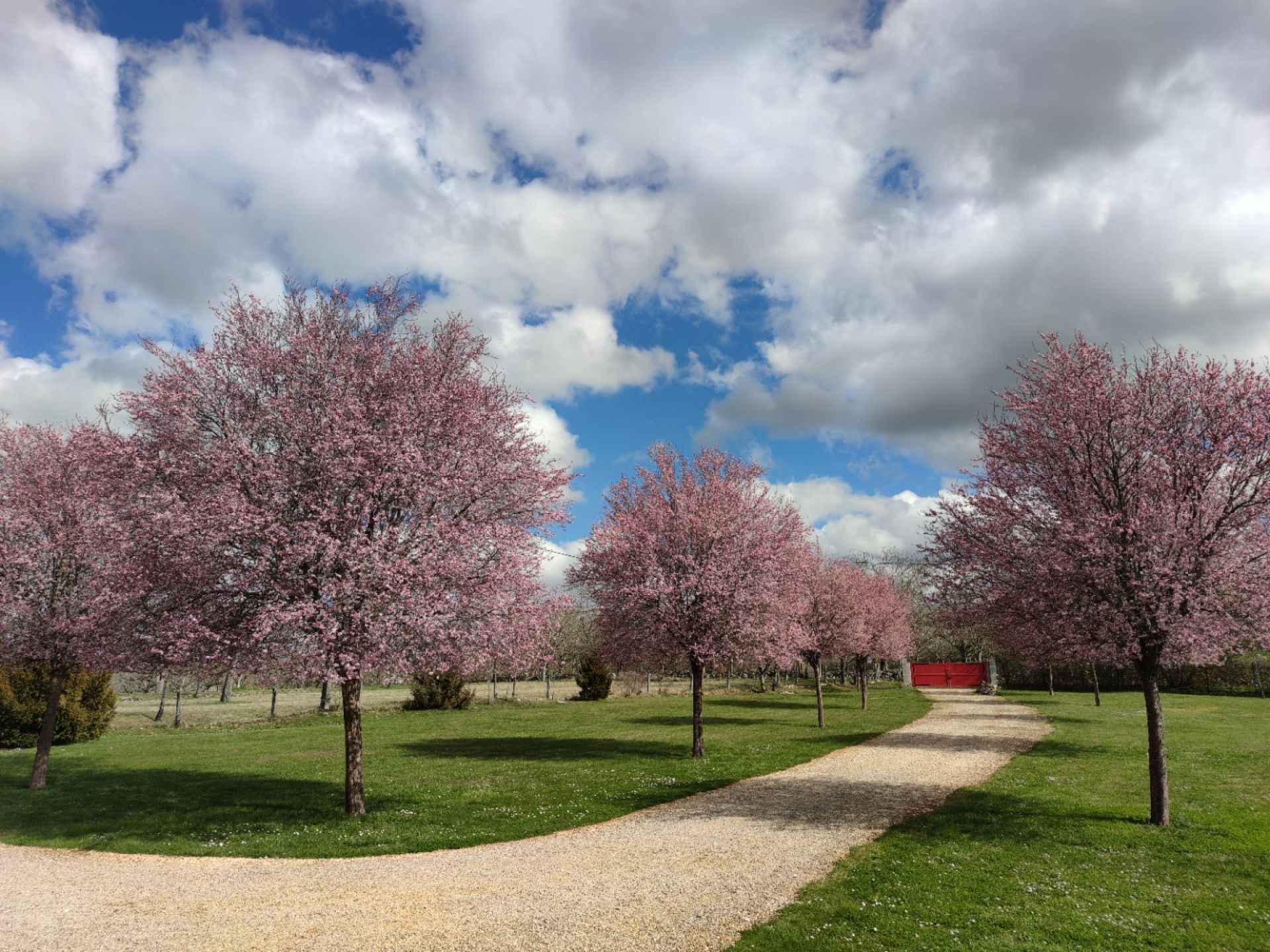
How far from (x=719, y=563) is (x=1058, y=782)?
1036 cm

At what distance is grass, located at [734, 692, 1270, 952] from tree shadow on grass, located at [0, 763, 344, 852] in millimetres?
11166

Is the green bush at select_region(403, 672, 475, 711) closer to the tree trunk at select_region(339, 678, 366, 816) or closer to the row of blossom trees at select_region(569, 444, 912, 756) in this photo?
the row of blossom trees at select_region(569, 444, 912, 756)

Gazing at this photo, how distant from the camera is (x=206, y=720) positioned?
40.9 meters

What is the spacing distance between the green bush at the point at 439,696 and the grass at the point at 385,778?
21.2 ft

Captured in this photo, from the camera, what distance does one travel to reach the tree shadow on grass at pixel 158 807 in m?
14.4

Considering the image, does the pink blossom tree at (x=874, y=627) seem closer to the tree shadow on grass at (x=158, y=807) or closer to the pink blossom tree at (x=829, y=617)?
the pink blossom tree at (x=829, y=617)

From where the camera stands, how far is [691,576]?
2158 cm

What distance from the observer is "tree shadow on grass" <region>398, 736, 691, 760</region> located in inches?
934

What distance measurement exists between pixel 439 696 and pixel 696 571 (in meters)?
28.6

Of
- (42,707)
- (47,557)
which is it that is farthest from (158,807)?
(42,707)

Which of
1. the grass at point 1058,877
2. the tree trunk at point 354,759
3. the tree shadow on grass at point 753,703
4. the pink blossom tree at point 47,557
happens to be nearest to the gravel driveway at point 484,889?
the grass at point 1058,877

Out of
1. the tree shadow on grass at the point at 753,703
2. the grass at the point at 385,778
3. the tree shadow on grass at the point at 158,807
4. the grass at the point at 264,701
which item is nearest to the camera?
the grass at the point at 385,778

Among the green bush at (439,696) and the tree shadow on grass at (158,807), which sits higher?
the tree shadow on grass at (158,807)

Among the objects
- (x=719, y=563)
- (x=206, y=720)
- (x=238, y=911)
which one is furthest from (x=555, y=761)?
(x=206, y=720)
